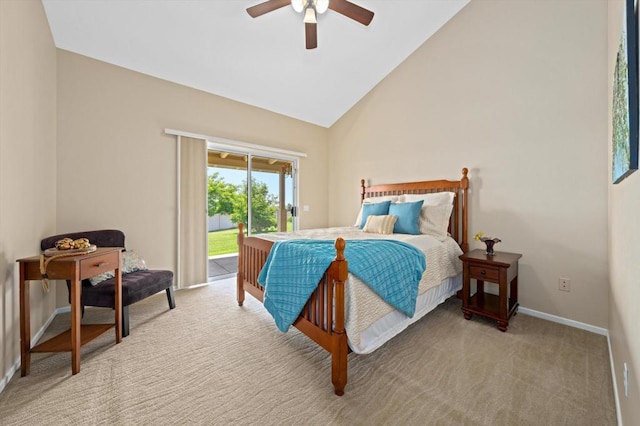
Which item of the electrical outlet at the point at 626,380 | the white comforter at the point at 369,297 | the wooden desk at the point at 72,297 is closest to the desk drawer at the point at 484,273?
the white comforter at the point at 369,297

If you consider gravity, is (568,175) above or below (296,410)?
above

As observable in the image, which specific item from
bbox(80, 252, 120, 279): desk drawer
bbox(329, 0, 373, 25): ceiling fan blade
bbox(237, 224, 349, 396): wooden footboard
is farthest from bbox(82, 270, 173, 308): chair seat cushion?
bbox(329, 0, 373, 25): ceiling fan blade

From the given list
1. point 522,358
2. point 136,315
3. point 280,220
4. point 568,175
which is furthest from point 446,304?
point 136,315

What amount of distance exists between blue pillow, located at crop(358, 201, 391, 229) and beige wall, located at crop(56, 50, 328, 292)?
233cm

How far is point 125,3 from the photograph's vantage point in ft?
7.75

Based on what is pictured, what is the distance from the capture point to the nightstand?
223 centimetres

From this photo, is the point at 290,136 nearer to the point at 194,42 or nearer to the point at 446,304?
the point at 194,42

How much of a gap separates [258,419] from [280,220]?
3.41 metres

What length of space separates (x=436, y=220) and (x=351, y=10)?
7.52 ft

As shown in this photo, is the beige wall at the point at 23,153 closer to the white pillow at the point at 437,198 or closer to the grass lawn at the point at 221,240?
the grass lawn at the point at 221,240

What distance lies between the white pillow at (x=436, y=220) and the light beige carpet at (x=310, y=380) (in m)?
0.99

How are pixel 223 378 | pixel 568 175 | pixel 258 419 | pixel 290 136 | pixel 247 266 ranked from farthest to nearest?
pixel 290 136 < pixel 247 266 < pixel 568 175 < pixel 223 378 < pixel 258 419

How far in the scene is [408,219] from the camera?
2.92 meters

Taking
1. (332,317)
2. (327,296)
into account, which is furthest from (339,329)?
(327,296)
